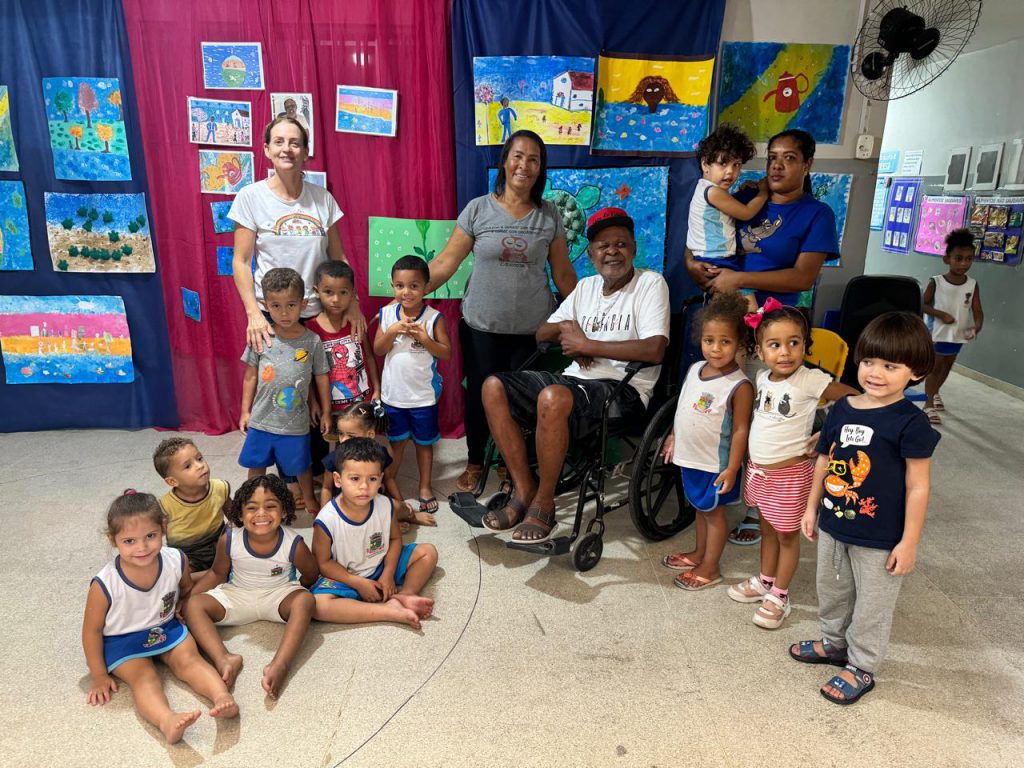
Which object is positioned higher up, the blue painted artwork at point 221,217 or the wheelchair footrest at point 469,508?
the blue painted artwork at point 221,217

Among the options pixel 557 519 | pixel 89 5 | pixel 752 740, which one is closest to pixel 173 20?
pixel 89 5

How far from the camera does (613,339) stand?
2.72 meters

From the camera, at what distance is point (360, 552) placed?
86.8 inches

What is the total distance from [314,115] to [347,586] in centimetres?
234

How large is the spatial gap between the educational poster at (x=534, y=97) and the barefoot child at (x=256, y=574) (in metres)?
2.16

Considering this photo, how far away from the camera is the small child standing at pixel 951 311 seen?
14.2ft

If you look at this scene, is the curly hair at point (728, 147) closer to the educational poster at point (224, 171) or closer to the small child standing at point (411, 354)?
the small child standing at point (411, 354)

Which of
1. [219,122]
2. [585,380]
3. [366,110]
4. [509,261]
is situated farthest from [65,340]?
[585,380]

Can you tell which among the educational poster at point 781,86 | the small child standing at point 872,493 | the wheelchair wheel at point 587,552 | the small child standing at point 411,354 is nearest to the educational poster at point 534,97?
the educational poster at point 781,86

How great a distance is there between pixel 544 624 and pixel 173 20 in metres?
3.23

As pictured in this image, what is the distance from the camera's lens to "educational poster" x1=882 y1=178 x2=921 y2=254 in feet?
19.4

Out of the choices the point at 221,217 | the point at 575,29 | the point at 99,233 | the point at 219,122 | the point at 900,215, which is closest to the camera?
the point at 575,29

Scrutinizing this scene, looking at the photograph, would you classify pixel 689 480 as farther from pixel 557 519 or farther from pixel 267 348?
pixel 267 348

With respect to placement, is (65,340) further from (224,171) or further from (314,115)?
(314,115)
